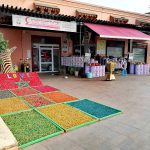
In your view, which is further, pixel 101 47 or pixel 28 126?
pixel 101 47

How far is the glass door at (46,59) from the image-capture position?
13352 millimetres

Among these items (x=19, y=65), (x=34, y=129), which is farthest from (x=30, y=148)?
(x=19, y=65)

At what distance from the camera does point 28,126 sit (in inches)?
163

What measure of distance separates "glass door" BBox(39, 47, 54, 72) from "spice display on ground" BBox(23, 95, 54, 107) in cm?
703

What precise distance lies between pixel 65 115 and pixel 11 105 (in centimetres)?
180

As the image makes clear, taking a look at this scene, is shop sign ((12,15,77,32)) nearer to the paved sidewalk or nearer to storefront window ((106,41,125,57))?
storefront window ((106,41,125,57))

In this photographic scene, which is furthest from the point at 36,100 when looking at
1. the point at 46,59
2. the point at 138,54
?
the point at 138,54

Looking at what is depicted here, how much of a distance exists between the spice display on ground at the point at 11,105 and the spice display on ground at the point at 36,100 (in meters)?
0.27

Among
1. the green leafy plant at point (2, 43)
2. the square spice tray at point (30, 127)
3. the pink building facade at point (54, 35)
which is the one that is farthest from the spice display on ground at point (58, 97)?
the pink building facade at point (54, 35)

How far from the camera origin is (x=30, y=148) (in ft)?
10.9

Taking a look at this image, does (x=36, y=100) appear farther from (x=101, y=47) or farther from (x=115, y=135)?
(x=101, y=47)

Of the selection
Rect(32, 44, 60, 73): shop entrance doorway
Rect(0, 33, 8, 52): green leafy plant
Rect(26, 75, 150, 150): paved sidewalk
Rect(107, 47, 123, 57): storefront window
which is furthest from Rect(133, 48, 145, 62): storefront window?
Rect(26, 75, 150, 150): paved sidewalk

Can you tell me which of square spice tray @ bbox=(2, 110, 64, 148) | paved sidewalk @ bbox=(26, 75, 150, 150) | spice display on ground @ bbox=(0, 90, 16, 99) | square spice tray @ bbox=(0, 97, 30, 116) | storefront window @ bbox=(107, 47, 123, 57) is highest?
storefront window @ bbox=(107, 47, 123, 57)

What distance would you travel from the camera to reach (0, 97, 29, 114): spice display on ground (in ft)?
16.8
